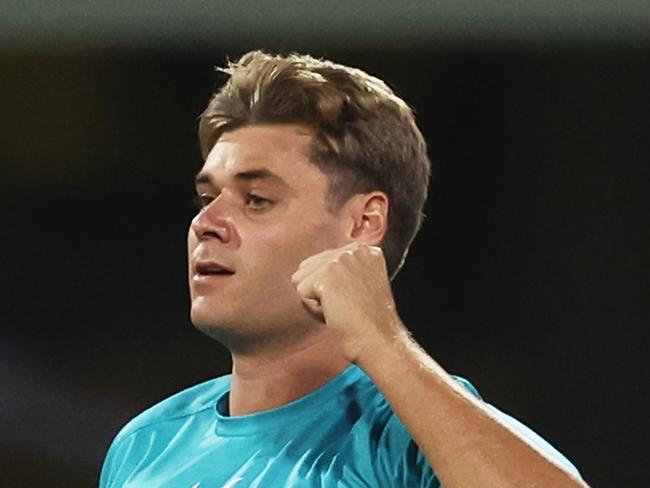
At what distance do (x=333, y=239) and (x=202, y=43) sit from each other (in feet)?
5.09

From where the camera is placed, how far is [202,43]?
3023mm

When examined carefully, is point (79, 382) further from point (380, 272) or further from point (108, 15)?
point (380, 272)

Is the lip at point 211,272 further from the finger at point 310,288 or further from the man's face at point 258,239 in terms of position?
the finger at point 310,288

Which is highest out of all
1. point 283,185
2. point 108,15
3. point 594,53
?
point 108,15

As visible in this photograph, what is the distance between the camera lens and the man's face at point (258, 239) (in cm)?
153

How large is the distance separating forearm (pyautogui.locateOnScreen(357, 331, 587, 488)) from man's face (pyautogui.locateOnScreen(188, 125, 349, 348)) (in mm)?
219

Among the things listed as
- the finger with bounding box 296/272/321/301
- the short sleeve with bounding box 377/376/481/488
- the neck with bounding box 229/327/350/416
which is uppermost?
the finger with bounding box 296/272/321/301

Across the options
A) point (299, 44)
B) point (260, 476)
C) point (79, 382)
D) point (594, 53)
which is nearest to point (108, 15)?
point (299, 44)

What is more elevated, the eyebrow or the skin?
the eyebrow

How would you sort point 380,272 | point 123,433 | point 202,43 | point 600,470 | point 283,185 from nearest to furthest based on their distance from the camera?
point 380,272, point 283,185, point 123,433, point 600,470, point 202,43

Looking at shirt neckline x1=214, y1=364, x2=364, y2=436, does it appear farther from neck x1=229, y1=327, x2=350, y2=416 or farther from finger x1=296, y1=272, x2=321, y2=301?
finger x1=296, y1=272, x2=321, y2=301

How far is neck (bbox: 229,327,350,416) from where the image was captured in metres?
1.59

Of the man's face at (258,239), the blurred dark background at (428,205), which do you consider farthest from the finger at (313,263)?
the blurred dark background at (428,205)

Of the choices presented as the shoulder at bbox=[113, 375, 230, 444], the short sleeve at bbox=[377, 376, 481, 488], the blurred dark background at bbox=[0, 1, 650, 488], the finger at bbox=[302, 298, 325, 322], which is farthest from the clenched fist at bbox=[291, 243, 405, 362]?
the blurred dark background at bbox=[0, 1, 650, 488]
